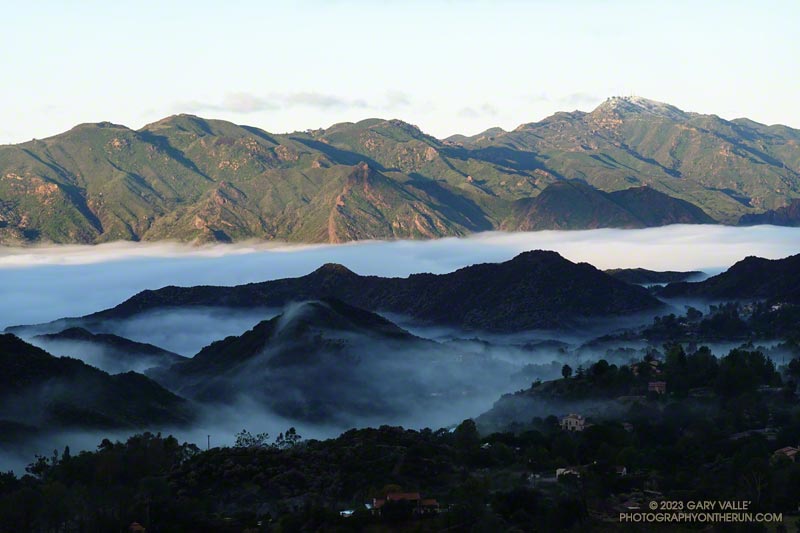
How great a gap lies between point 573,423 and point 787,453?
42.7 metres

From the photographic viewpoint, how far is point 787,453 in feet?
470

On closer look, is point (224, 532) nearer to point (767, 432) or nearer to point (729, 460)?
point (729, 460)

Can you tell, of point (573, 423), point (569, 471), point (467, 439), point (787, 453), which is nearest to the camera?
point (569, 471)

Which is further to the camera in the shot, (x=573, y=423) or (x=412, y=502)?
(x=573, y=423)

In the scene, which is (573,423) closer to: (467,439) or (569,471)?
(467,439)

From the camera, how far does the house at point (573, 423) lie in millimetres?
181250

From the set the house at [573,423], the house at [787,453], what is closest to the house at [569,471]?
the house at [787,453]

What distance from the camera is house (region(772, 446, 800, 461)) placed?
141387 mm

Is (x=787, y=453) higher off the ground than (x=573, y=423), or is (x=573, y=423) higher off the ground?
(x=787, y=453)

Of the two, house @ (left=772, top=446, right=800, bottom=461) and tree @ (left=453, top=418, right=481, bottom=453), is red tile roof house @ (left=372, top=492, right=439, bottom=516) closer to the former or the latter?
tree @ (left=453, top=418, right=481, bottom=453)

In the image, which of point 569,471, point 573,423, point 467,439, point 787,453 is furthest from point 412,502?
point 573,423

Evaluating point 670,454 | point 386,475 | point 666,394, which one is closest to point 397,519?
point 386,475

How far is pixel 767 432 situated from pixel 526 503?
4948cm

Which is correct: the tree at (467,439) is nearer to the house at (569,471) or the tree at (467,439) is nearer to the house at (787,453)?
the house at (569,471)
